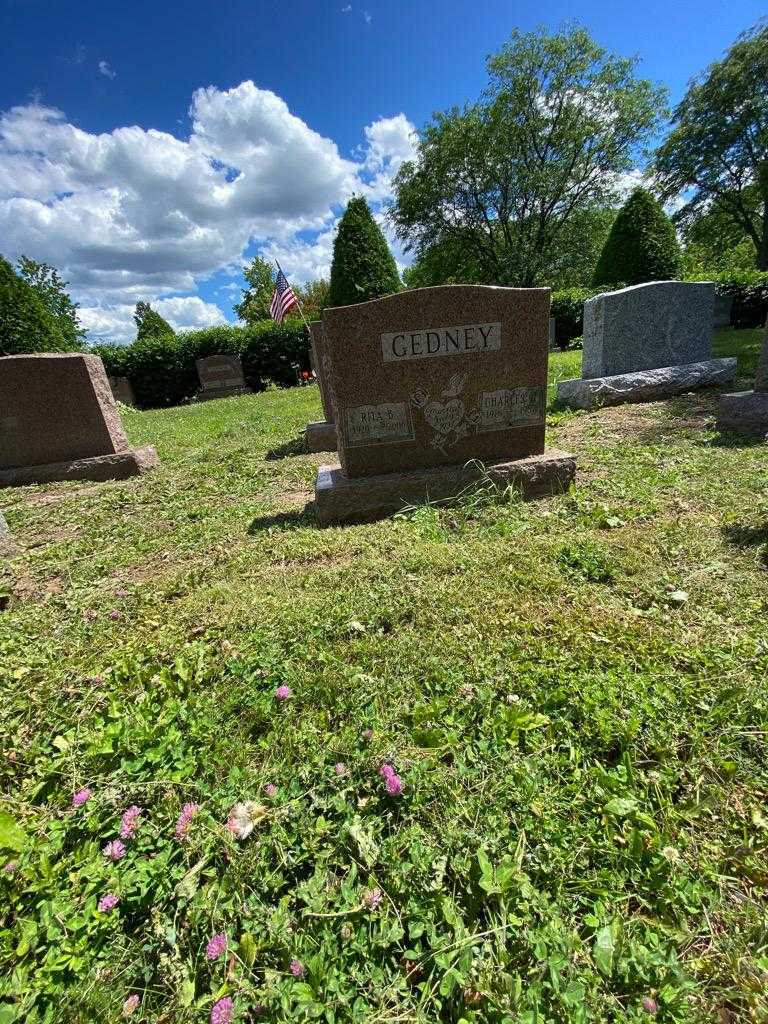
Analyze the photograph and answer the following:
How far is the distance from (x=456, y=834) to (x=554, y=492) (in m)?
2.81

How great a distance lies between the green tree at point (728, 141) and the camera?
20.5 m

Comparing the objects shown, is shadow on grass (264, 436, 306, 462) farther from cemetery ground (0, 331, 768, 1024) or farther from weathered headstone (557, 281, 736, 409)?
weathered headstone (557, 281, 736, 409)

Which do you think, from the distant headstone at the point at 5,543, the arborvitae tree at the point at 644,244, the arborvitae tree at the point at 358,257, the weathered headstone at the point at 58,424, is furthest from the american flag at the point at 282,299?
the arborvitae tree at the point at 644,244

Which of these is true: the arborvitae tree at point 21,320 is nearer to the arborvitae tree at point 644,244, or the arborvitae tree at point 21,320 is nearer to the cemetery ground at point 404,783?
the cemetery ground at point 404,783

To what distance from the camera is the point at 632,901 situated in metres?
1.10

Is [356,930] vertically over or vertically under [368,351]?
under

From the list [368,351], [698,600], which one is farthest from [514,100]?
[698,600]

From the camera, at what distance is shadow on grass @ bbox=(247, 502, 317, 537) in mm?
3396

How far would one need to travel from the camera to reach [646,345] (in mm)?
6371

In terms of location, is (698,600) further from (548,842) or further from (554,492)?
(554,492)

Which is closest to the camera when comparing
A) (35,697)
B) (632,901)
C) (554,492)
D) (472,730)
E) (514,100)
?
(632,901)

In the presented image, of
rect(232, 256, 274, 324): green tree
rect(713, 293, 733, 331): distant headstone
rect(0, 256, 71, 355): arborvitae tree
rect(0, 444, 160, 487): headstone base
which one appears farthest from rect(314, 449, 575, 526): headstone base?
rect(232, 256, 274, 324): green tree

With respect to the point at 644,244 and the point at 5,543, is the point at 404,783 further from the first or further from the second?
the point at 644,244

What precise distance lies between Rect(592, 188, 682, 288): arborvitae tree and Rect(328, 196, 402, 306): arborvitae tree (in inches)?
270
